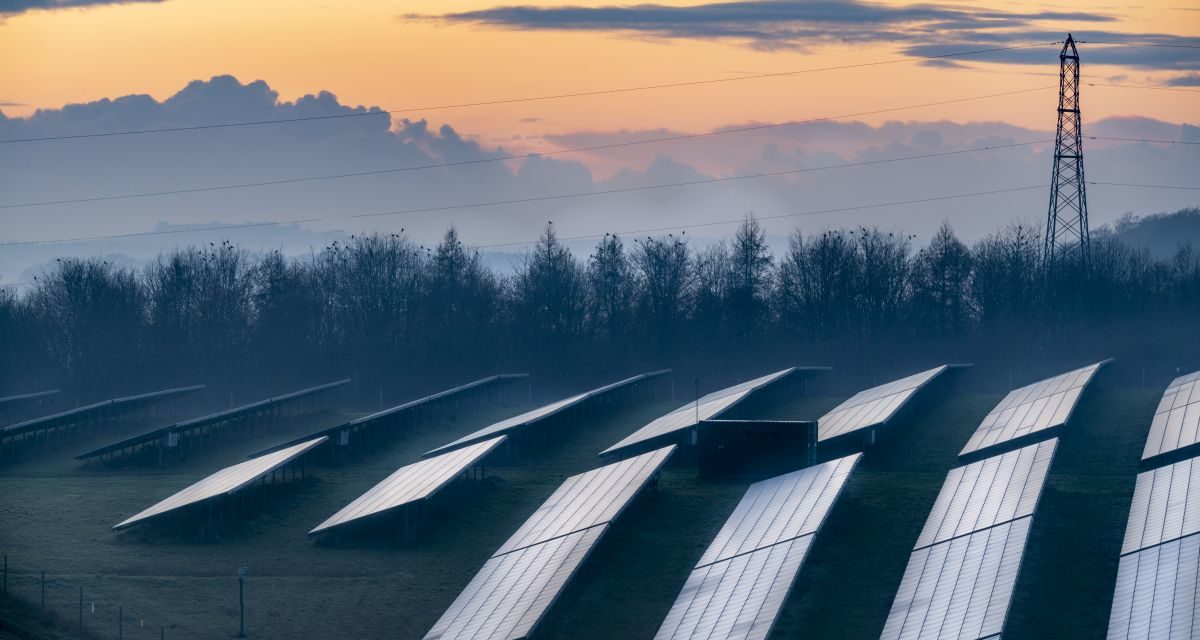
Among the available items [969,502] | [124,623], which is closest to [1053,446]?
[969,502]

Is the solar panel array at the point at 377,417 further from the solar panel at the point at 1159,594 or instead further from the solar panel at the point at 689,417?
the solar panel at the point at 1159,594

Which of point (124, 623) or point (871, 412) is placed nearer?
point (124, 623)

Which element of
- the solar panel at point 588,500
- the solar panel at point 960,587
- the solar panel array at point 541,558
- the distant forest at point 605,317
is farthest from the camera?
the distant forest at point 605,317

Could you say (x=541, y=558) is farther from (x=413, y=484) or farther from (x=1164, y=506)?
(x=1164, y=506)

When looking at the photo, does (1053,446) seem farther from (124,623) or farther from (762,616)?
(124,623)

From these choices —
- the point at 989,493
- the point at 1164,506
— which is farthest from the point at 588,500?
the point at 1164,506

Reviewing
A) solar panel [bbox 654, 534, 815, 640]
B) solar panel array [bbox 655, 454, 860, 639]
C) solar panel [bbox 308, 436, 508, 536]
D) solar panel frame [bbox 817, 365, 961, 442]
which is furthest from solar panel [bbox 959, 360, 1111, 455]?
solar panel [bbox 308, 436, 508, 536]

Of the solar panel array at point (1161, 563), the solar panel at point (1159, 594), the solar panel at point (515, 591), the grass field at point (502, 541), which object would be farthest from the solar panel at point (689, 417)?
the solar panel at point (1159, 594)
